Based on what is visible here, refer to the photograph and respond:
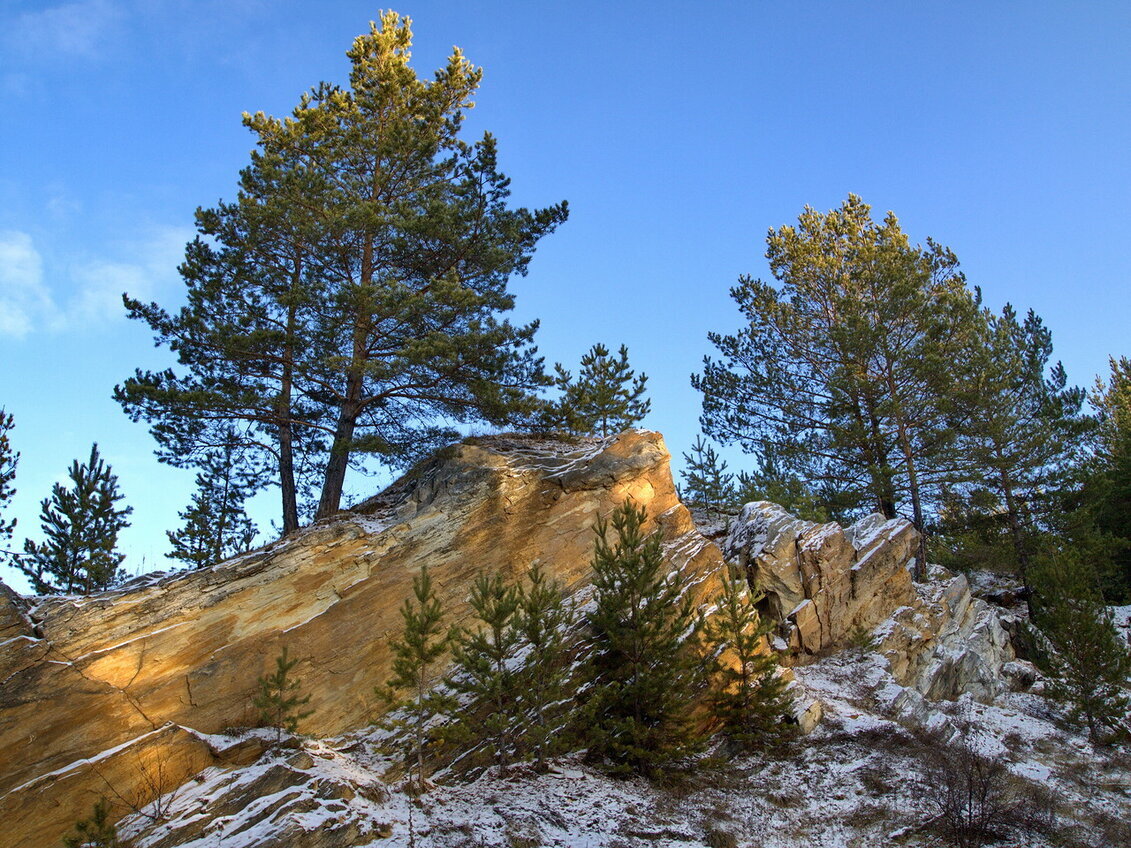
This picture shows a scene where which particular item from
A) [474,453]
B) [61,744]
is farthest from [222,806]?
[474,453]

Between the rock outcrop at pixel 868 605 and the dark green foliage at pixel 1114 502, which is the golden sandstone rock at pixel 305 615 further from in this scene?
the dark green foliage at pixel 1114 502

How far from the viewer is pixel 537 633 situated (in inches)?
398

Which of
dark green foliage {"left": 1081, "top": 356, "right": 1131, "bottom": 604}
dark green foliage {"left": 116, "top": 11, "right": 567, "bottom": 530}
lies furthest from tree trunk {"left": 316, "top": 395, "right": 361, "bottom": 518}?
dark green foliage {"left": 1081, "top": 356, "right": 1131, "bottom": 604}

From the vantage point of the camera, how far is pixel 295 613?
10.9m

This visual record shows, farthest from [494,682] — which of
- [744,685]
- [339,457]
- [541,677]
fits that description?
[339,457]

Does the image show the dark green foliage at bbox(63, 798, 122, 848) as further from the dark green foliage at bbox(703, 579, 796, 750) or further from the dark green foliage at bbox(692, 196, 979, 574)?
the dark green foliage at bbox(692, 196, 979, 574)

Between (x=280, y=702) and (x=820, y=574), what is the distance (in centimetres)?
1259

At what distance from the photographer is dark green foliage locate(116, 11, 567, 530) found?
14828 millimetres

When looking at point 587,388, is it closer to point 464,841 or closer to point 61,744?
point 464,841

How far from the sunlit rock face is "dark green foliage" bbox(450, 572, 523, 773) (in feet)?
5.42

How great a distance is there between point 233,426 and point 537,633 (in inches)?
412

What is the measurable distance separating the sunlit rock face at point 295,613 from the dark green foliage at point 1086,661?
27.9 ft

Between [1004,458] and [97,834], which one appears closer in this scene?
[97,834]

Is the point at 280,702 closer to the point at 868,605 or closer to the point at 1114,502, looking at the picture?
the point at 868,605
